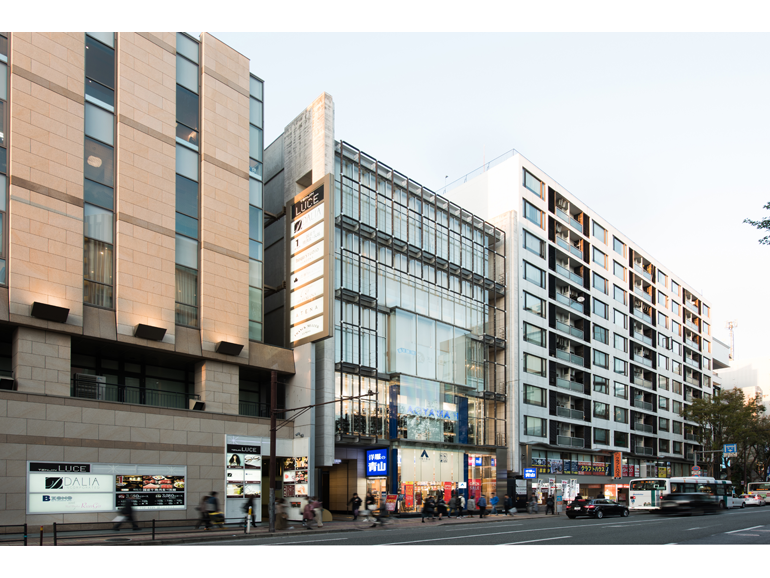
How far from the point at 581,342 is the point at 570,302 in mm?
4320

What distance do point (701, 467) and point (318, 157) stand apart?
81671 mm

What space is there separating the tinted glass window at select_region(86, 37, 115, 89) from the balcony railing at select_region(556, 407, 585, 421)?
47853mm

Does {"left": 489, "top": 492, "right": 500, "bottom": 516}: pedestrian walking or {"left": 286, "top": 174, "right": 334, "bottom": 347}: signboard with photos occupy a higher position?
{"left": 286, "top": 174, "right": 334, "bottom": 347}: signboard with photos

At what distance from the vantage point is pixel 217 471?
32.7 metres

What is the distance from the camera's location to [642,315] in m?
84.7

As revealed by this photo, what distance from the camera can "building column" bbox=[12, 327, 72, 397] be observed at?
87.0ft

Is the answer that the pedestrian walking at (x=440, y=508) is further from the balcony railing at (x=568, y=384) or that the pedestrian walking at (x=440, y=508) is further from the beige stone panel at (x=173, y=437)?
the balcony railing at (x=568, y=384)

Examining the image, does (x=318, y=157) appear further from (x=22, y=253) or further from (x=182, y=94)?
(x=22, y=253)

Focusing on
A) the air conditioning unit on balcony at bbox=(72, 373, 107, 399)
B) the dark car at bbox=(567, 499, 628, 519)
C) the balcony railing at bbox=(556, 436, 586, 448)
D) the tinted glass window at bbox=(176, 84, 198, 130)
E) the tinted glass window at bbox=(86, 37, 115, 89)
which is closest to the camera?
the air conditioning unit on balcony at bbox=(72, 373, 107, 399)

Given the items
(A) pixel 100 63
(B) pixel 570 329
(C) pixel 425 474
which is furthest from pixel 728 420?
(A) pixel 100 63

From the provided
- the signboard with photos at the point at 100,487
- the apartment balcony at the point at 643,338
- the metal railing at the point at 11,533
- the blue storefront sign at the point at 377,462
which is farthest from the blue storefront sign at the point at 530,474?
the metal railing at the point at 11,533

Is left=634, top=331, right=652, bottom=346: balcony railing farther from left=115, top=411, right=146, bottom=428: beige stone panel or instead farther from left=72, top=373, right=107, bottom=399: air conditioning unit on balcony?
left=72, top=373, right=107, bottom=399: air conditioning unit on balcony

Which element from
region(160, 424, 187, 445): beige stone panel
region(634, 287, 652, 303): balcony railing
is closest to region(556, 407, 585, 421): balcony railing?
region(634, 287, 652, 303): balcony railing

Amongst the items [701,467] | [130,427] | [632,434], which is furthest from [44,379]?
[701,467]
